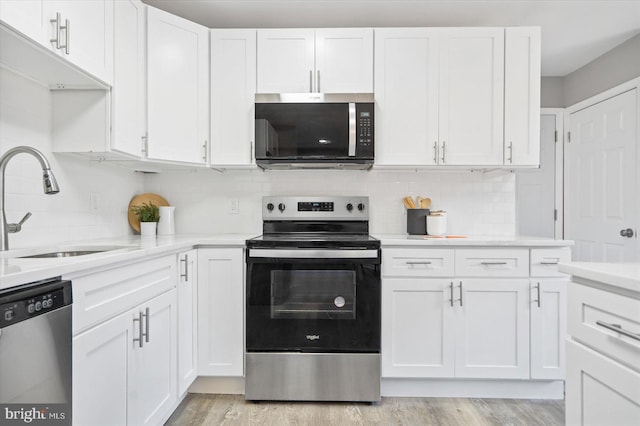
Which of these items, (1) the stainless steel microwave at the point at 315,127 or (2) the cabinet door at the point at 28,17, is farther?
(1) the stainless steel microwave at the point at 315,127

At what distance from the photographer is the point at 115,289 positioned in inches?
53.9

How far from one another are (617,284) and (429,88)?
1839 millimetres

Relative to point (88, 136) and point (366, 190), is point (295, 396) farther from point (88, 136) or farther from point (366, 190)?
point (88, 136)

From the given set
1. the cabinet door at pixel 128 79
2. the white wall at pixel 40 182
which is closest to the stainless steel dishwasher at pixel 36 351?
the white wall at pixel 40 182

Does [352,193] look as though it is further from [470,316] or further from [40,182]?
[40,182]

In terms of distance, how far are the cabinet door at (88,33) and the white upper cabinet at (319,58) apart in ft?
3.02

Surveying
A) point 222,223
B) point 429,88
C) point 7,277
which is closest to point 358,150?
point 429,88

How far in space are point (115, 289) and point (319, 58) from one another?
1.84 m

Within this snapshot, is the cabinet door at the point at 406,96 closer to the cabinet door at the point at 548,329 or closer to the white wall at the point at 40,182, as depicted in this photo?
the cabinet door at the point at 548,329

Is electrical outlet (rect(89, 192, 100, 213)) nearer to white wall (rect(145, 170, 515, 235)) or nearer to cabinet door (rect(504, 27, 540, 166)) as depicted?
white wall (rect(145, 170, 515, 235))

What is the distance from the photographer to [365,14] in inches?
98.2

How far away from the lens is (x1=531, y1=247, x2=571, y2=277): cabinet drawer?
2.16 m

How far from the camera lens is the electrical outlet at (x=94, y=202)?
2.13 metres

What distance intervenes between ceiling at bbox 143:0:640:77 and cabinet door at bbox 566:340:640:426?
220 cm
